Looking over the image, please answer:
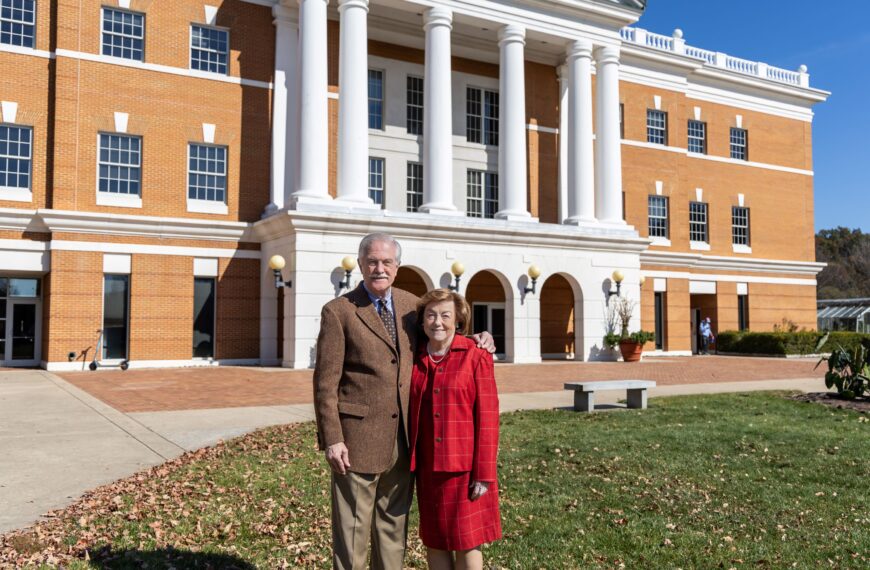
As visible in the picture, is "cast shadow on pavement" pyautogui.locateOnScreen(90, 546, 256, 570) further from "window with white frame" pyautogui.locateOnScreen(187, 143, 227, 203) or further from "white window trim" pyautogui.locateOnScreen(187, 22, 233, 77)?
"white window trim" pyautogui.locateOnScreen(187, 22, 233, 77)

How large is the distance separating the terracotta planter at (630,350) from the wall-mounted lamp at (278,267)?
12558mm

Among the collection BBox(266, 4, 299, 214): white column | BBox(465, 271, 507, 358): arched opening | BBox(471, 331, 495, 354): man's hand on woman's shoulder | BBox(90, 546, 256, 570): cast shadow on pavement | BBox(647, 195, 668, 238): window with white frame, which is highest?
BBox(266, 4, 299, 214): white column

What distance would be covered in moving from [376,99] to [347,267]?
29.0ft

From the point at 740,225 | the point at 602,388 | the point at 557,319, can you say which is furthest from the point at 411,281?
the point at 740,225

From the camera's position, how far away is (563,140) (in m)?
30.7

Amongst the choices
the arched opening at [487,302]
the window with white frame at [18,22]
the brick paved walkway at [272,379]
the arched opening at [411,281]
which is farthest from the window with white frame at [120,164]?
the arched opening at [487,302]

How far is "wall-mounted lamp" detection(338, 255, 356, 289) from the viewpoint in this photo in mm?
22078

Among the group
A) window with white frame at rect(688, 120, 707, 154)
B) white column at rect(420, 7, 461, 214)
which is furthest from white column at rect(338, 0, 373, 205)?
window with white frame at rect(688, 120, 707, 154)

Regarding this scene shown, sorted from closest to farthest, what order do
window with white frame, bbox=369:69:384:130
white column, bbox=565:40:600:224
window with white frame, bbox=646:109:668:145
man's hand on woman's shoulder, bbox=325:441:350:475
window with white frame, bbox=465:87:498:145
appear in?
1. man's hand on woman's shoulder, bbox=325:441:350:475
2. window with white frame, bbox=369:69:384:130
3. white column, bbox=565:40:600:224
4. window with white frame, bbox=465:87:498:145
5. window with white frame, bbox=646:109:668:145

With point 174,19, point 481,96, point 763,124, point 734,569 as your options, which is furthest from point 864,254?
point 734,569

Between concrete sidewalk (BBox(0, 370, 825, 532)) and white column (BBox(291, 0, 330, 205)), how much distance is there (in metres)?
9.79

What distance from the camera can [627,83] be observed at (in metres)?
33.6

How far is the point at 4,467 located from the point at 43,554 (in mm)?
3347

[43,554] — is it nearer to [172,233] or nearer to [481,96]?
[172,233]
